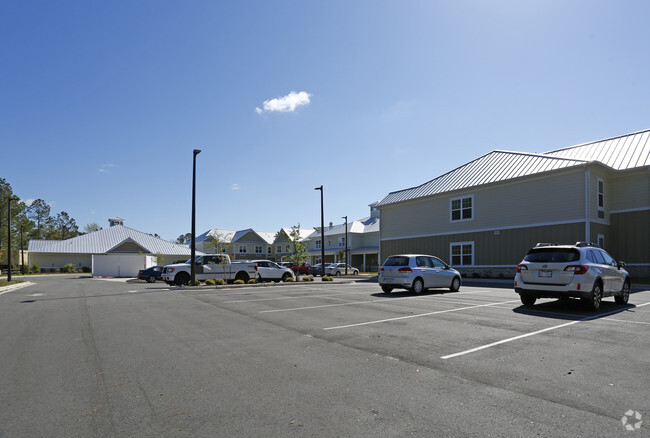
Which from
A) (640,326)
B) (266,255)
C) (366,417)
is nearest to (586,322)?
(640,326)

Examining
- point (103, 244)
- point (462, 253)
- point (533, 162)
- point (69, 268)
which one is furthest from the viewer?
point (103, 244)

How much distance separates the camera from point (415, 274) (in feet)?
52.0

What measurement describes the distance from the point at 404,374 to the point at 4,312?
12473 millimetres

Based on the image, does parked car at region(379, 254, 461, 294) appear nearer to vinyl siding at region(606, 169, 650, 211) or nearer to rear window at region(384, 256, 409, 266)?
rear window at region(384, 256, 409, 266)

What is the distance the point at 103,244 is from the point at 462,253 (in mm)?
52014

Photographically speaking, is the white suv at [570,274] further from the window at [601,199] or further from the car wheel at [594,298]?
the window at [601,199]

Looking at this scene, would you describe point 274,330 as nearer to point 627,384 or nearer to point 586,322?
point 627,384

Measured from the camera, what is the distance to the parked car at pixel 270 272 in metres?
26.0

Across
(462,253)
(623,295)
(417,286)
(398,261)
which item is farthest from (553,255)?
(462,253)

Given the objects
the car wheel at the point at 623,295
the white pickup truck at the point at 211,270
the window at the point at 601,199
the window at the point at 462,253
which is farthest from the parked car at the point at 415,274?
the window at the point at 601,199

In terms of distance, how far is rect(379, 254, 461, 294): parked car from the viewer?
15.8 metres

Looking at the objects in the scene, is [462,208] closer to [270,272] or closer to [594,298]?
[270,272]

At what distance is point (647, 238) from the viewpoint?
2389cm

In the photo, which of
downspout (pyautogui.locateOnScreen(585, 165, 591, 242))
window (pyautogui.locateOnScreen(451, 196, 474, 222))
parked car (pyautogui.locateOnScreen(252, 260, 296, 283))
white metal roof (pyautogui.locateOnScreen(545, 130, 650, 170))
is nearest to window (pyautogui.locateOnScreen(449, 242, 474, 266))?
window (pyautogui.locateOnScreen(451, 196, 474, 222))
